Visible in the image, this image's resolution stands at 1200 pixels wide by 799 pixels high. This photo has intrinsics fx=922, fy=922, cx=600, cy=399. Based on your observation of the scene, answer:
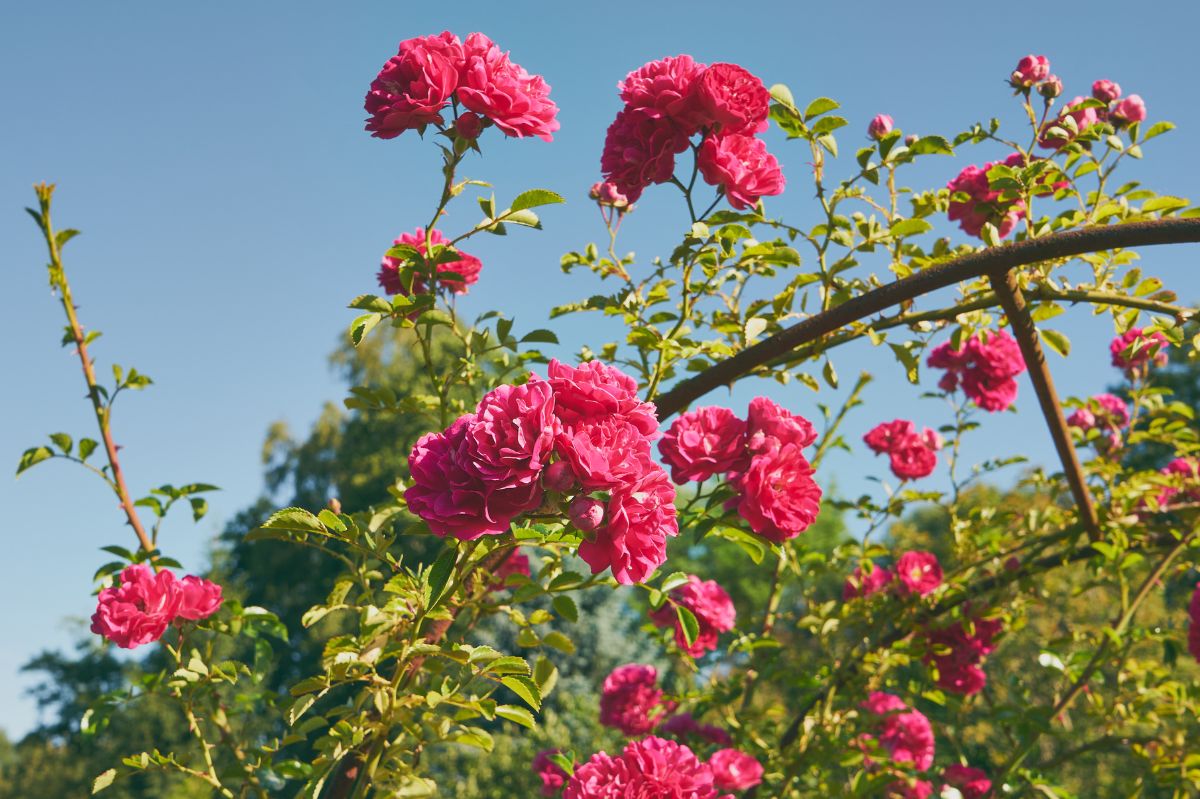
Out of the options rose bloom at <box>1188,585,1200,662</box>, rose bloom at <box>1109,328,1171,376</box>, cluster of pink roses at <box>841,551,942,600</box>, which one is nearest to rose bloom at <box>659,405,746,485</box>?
rose bloom at <box>1109,328,1171,376</box>

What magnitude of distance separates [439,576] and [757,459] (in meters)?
0.71

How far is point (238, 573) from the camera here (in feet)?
65.7

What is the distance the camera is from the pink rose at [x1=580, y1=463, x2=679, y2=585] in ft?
3.90

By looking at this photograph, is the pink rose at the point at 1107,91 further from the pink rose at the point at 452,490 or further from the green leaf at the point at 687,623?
the pink rose at the point at 452,490

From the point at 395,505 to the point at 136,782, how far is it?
19401 millimetres

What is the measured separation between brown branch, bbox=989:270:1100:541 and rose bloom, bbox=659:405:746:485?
69 cm

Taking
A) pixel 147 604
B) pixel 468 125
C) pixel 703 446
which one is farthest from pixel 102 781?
pixel 468 125

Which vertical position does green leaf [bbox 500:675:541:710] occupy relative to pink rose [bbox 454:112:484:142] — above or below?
below

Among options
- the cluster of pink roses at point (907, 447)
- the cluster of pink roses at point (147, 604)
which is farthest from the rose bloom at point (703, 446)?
the cluster of pink roses at point (907, 447)

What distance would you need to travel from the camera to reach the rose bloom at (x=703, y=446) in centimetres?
181

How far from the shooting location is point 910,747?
3.27m

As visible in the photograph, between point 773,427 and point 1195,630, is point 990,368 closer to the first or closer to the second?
point 1195,630

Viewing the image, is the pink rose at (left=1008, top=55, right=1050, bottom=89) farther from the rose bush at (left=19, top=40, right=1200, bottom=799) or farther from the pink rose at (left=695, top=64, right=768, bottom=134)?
the pink rose at (left=695, top=64, right=768, bottom=134)

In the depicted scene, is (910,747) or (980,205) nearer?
(980,205)
